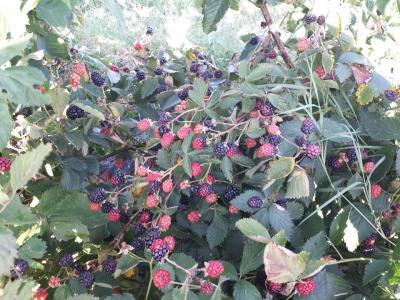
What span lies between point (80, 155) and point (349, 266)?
24.9 inches

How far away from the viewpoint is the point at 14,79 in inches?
30.8

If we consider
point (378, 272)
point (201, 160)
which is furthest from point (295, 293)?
point (201, 160)

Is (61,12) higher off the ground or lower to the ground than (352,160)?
higher

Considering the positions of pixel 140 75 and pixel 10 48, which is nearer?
pixel 10 48

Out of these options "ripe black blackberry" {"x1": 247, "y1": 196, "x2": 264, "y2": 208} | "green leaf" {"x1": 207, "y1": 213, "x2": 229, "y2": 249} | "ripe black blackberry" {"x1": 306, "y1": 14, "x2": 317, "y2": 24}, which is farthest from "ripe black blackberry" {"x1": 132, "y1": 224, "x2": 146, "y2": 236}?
"ripe black blackberry" {"x1": 306, "y1": 14, "x2": 317, "y2": 24}

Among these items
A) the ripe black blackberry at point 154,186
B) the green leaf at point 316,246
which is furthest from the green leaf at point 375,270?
the ripe black blackberry at point 154,186

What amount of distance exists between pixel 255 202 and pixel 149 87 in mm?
480

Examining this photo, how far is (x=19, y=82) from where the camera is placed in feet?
2.58

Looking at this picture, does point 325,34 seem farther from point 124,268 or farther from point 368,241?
point 124,268

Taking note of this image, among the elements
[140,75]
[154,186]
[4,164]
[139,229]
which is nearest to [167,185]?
[154,186]

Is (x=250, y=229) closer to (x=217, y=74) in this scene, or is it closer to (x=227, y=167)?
(x=227, y=167)

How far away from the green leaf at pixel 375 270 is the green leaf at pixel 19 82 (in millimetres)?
661

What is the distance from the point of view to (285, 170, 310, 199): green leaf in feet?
2.94

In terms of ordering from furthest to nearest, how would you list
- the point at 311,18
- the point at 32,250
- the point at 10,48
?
the point at 311,18, the point at 32,250, the point at 10,48
